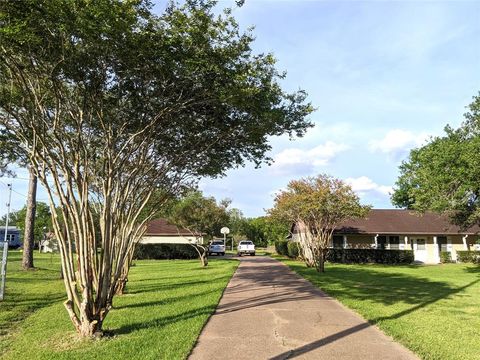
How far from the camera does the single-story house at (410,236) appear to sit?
119ft

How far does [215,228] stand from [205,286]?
61.1 feet

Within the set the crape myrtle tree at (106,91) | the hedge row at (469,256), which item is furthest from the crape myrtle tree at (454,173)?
the crape myrtle tree at (106,91)

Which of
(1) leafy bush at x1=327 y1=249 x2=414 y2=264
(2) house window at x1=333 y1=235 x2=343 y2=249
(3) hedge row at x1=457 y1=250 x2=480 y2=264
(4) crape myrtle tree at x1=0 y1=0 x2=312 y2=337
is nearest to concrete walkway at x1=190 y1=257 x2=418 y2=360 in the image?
(4) crape myrtle tree at x1=0 y1=0 x2=312 y2=337

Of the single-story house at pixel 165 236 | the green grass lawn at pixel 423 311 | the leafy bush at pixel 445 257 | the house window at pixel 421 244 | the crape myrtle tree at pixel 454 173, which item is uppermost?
the crape myrtle tree at pixel 454 173

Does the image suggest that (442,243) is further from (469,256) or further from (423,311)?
(423,311)

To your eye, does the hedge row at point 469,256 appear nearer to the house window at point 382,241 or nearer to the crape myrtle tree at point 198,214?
the house window at point 382,241

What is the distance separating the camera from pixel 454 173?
68.7 feet

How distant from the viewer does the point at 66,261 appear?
7773 mm

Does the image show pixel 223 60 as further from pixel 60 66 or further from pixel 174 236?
pixel 174 236

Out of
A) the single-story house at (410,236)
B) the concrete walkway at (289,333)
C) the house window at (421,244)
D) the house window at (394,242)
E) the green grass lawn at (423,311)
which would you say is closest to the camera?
the concrete walkway at (289,333)

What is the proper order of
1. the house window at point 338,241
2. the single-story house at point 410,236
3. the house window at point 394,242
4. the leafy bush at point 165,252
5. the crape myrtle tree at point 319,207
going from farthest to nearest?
the leafy bush at point 165,252, the house window at point 394,242, the house window at point 338,241, the single-story house at point 410,236, the crape myrtle tree at point 319,207

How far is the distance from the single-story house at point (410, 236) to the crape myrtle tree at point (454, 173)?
13015mm

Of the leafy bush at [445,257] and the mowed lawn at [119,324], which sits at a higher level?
the leafy bush at [445,257]

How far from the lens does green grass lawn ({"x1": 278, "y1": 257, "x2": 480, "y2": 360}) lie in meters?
7.32
